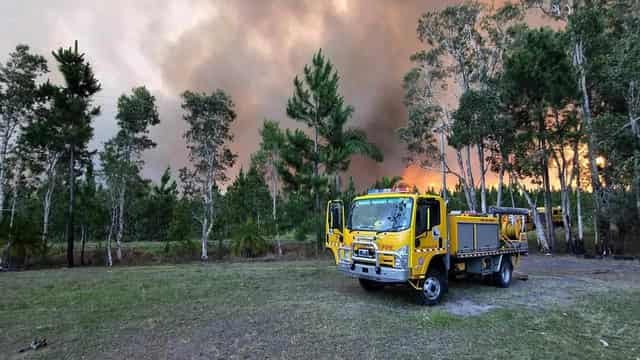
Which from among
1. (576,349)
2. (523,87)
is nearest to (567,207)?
(523,87)

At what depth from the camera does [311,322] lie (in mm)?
6965

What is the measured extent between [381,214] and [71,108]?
21.7 m

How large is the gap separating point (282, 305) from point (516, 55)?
21.6m

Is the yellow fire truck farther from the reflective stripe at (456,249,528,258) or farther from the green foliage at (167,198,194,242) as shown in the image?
the green foliage at (167,198,194,242)

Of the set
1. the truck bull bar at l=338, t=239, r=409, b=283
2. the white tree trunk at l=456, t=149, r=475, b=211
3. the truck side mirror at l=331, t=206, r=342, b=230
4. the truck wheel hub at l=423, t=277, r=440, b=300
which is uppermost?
the white tree trunk at l=456, t=149, r=475, b=211

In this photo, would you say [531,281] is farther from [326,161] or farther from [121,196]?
[121,196]

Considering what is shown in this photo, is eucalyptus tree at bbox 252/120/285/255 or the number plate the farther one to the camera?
eucalyptus tree at bbox 252/120/285/255

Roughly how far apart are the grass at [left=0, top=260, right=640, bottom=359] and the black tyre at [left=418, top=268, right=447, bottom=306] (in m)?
0.26

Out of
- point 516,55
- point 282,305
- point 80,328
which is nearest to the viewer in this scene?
point 80,328

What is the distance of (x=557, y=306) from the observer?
8.44m

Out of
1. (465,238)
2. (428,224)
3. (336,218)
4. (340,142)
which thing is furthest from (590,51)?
(336,218)

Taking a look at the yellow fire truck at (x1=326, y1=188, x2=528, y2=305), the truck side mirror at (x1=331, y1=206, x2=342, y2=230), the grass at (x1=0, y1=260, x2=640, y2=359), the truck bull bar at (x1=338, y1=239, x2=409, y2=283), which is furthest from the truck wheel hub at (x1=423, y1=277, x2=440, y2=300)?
the truck side mirror at (x1=331, y1=206, x2=342, y2=230)

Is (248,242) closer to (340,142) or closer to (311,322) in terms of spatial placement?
(340,142)

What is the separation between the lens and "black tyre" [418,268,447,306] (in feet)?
27.1
